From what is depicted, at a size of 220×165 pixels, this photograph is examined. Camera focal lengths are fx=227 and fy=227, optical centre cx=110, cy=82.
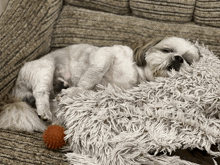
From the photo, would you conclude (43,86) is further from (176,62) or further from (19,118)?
(176,62)

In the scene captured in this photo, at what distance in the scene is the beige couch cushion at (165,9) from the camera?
1.91 meters

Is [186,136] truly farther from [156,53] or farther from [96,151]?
[156,53]

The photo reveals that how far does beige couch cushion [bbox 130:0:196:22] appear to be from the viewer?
1.91 metres

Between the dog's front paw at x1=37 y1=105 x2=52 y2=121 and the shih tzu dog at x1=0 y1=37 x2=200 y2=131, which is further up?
the shih tzu dog at x1=0 y1=37 x2=200 y2=131

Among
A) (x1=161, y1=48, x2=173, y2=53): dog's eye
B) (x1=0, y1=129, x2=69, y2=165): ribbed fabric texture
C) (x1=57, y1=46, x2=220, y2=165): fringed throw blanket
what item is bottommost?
(x1=0, y1=129, x2=69, y2=165): ribbed fabric texture

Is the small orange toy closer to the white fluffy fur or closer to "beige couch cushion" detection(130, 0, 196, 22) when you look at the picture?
the white fluffy fur

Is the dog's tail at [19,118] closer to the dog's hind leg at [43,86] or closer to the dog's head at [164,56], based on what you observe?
the dog's hind leg at [43,86]

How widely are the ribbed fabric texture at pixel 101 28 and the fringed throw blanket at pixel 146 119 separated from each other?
0.64 meters

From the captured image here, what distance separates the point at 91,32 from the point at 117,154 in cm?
121

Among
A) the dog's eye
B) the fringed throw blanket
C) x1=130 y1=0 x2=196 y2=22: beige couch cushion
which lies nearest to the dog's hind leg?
the fringed throw blanket

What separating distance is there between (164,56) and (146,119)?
1.50 feet

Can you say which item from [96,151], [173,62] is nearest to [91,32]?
[173,62]

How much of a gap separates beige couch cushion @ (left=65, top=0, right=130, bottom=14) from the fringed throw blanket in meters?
0.90

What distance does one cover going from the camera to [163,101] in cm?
135
